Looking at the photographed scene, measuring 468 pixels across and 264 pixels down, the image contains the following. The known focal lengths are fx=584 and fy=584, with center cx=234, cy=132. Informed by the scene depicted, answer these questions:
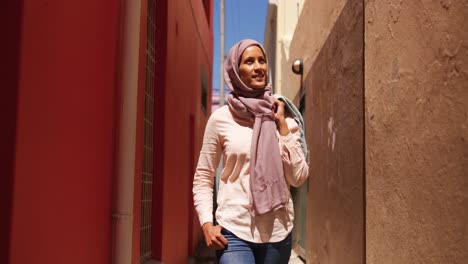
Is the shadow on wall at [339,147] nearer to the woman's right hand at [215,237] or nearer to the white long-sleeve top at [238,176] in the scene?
the white long-sleeve top at [238,176]

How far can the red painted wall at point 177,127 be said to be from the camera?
6215 mm

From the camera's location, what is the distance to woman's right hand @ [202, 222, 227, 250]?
2713 millimetres

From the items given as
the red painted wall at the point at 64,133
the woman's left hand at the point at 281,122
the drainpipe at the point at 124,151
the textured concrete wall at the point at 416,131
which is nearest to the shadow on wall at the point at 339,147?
the textured concrete wall at the point at 416,131

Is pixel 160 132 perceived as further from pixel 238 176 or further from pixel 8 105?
pixel 8 105

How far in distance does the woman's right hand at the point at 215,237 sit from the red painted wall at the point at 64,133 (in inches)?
27.9

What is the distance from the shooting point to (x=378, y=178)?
3.65 m

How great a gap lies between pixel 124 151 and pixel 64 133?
0.94 meters

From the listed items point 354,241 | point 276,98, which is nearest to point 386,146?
point 276,98

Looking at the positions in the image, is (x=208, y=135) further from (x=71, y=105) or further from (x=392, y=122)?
(x=392, y=122)

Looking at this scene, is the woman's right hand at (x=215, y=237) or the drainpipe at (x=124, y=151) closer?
the woman's right hand at (x=215, y=237)

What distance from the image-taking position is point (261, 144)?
274 centimetres

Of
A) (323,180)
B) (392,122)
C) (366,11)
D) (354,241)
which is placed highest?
(366,11)

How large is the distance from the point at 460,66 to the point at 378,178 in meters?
1.41

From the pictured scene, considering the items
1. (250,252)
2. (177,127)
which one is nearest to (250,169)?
(250,252)
